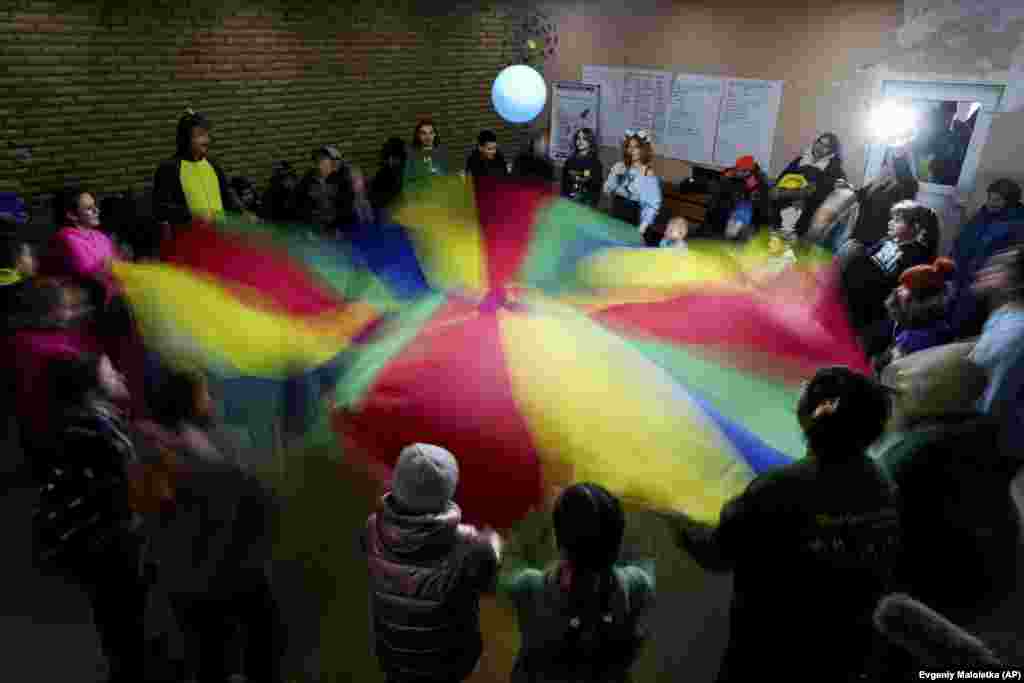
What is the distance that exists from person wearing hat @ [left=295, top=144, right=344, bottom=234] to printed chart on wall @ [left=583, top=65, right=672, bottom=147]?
131 inches

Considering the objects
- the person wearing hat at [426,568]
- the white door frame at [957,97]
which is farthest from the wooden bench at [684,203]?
the person wearing hat at [426,568]

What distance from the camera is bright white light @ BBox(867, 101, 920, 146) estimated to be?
4.89m

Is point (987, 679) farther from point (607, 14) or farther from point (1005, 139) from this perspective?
point (607, 14)

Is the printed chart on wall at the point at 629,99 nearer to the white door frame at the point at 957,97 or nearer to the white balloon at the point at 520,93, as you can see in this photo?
the white balloon at the point at 520,93

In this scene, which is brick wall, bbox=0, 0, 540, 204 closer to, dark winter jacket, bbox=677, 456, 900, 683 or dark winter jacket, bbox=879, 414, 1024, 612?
dark winter jacket, bbox=677, 456, 900, 683

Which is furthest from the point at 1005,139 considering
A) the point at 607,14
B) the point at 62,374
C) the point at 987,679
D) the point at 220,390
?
the point at 62,374

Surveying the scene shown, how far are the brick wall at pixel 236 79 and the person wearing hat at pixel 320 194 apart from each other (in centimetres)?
185

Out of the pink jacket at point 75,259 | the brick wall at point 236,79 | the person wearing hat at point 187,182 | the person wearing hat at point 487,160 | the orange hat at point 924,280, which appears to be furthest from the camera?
the person wearing hat at point 487,160

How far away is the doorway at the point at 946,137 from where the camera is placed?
4.60m

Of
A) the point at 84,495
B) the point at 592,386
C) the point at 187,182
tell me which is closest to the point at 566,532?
the point at 592,386

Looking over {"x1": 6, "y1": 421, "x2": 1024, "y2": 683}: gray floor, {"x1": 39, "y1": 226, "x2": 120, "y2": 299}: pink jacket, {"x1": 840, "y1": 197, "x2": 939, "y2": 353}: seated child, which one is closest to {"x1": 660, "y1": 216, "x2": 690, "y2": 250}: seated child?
{"x1": 840, "y1": 197, "x2": 939, "y2": 353}: seated child

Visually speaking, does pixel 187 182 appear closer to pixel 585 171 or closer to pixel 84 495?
pixel 84 495

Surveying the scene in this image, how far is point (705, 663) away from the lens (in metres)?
2.25

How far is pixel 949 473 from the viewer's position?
166 centimetres
